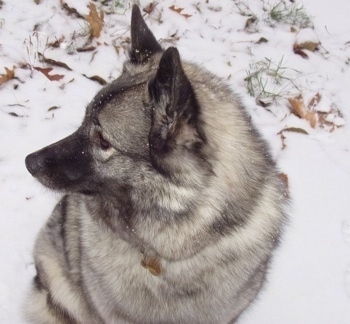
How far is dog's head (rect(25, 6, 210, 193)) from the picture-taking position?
2.06 m

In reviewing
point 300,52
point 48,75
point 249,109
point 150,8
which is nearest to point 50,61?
point 48,75

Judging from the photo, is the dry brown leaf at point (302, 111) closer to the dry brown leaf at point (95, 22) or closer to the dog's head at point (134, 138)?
the dry brown leaf at point (95, 22)

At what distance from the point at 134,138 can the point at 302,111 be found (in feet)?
Result: 7.80

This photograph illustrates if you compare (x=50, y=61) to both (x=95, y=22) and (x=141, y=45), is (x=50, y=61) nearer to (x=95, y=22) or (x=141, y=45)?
(x=95, y=22)

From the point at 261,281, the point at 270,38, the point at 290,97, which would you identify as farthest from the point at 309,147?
the point at 261,281

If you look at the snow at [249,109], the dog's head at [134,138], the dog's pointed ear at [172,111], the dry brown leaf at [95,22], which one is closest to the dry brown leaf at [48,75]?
the snow at [249,109]

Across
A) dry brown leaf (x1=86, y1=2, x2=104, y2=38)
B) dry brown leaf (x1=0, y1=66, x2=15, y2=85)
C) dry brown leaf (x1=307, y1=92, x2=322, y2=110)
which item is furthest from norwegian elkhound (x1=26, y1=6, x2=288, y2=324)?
dry brown leaf (x1=86, y1=2, x2=104, y2=38)

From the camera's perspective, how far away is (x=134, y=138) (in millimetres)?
2189

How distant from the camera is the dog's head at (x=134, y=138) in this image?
6.77ft

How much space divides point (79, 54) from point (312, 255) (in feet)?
7.42

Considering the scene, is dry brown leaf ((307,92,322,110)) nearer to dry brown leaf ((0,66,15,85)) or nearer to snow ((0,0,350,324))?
snow ((0,0,350,324))

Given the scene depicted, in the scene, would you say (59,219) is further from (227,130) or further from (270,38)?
(270,38)

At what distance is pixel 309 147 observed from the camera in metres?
4.14

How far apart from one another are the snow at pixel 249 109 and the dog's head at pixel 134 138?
122cm
